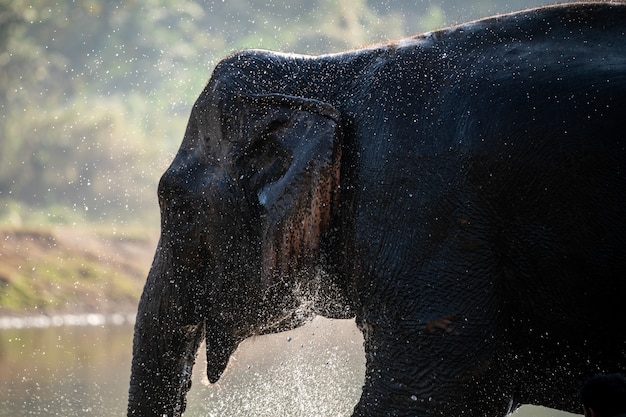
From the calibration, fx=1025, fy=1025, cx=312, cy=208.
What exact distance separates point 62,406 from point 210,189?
11.1 feet

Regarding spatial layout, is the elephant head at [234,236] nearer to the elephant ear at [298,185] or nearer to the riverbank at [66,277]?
the elephant ear at [298,185]

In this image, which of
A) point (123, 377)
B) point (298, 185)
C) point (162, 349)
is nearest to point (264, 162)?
point (298, 185)

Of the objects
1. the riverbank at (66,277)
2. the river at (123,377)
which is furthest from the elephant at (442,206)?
the riverbank at (66,277)

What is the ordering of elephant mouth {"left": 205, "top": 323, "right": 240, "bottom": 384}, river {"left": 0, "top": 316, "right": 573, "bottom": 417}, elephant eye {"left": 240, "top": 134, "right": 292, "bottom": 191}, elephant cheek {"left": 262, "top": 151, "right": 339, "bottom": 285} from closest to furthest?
elephant cheek {"left": 262, "top": 151, "right": 339, "bottom": 285} < elephant eye {"left": 240, "top": 134, "right": 292, "bottom": 191} < elephant mouth {"left": 205, "top": 323, "right": 240, "bottom": 384} < river {"left": 0, "top": 316, "right": 573, "bottom": 417}

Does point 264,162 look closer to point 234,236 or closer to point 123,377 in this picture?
point 234,236

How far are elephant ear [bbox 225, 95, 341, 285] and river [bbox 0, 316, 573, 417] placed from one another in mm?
633

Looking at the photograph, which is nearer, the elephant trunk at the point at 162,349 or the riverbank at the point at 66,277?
the elephant trunk at the point at 162,349

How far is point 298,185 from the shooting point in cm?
276

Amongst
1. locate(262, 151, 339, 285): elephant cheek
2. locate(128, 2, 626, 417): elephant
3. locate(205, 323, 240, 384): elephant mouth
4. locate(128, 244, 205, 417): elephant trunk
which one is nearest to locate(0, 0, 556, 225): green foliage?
locate(128, 244, 205, 417): elephant trunk

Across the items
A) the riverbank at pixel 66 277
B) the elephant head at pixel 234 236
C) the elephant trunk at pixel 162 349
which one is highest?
the elephant head at pixel 234 236

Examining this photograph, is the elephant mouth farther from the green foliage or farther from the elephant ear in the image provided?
the green foliage

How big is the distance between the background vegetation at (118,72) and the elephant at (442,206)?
61.6 feet

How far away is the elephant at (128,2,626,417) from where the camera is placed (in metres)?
2.55

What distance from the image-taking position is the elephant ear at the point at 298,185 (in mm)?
2764
